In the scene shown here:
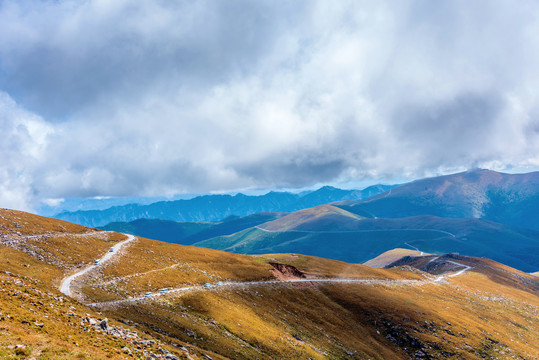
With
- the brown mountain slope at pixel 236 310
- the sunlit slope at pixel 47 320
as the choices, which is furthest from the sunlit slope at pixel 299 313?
the sunlit slope at pixel 47 320

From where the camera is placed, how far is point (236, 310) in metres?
72.3

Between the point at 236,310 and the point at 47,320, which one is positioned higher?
the point at 47,320

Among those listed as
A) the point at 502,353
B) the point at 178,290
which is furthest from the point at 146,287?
the point at 502,353

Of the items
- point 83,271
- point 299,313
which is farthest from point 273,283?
point 83,271

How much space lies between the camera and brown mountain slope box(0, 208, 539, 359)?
3550 cm

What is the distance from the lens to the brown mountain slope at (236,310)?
116ft

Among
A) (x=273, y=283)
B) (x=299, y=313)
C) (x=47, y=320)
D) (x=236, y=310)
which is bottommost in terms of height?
(x=299, y=313)

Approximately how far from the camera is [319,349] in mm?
67875

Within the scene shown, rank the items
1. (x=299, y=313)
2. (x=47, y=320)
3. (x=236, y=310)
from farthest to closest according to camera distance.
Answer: (x=299, y=313)
(x=236, y=310)
(x=47, y=320)

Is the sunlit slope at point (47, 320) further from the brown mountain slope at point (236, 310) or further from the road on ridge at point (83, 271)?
the road on ridge at point (83, 271)

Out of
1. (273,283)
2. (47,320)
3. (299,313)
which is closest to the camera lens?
(47,320)

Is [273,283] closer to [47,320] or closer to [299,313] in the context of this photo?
[299,313]

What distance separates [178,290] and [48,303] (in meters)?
37.4

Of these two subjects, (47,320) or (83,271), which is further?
(83,271)
